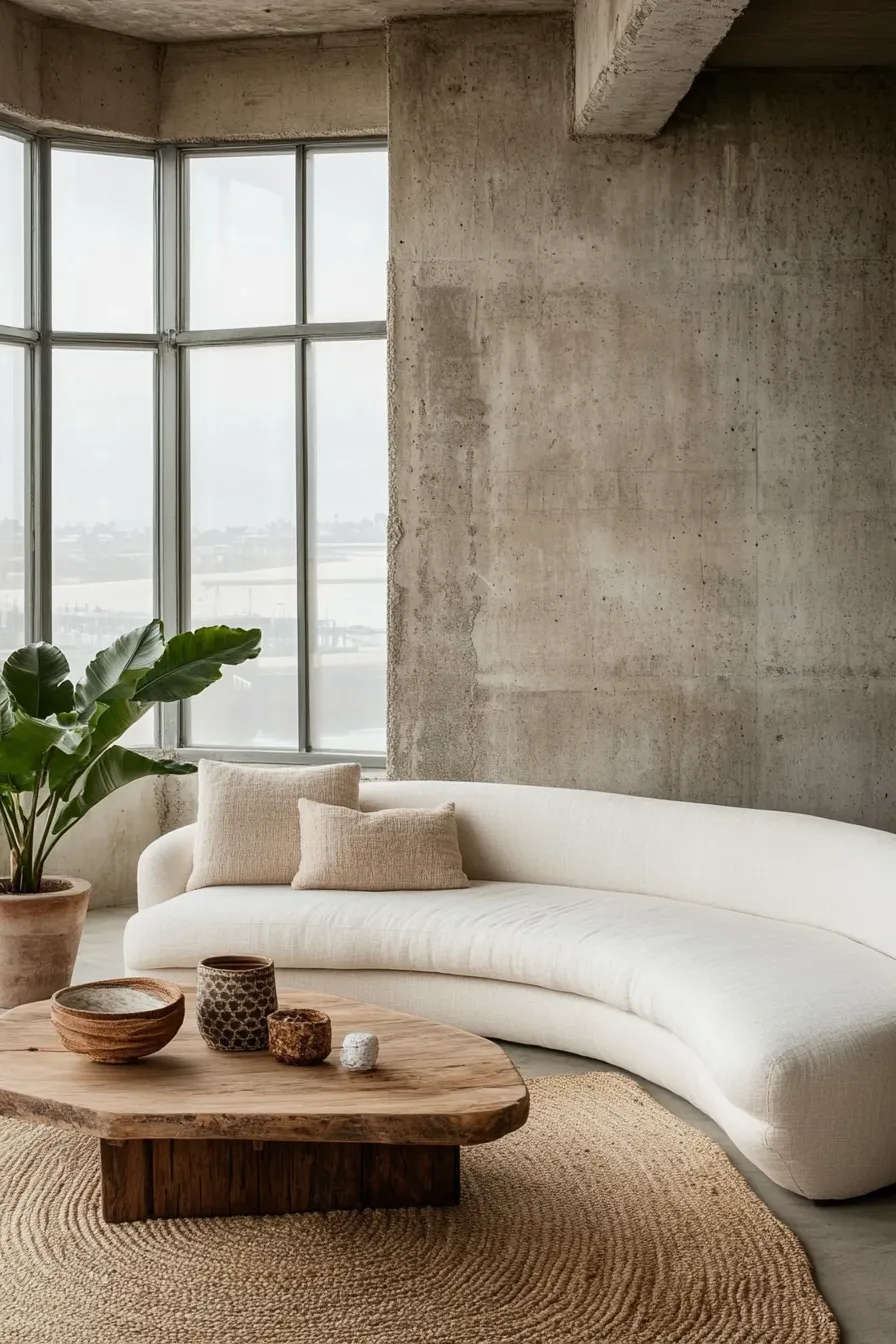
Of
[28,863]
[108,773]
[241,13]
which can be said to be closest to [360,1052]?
[108,773]

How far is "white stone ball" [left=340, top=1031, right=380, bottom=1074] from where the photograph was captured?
282cm

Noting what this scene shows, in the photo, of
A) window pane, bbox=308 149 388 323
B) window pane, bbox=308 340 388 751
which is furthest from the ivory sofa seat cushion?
window pane, bbox=308 149 388 323

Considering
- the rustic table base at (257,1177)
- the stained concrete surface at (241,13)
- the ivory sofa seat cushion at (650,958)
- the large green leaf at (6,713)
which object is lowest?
the rustic table base at (257,1177)

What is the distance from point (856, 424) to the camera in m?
5.24

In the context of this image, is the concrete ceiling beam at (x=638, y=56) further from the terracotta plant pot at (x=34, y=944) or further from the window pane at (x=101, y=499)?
the terracotta plant pot at (x=34, y=944)

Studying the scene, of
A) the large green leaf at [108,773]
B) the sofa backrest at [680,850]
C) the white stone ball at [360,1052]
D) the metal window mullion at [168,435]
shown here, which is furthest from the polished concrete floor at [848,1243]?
the metal window mullion at [168,435]

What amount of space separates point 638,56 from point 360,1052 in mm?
3397

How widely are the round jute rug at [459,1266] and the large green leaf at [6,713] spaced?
1671 millimetres

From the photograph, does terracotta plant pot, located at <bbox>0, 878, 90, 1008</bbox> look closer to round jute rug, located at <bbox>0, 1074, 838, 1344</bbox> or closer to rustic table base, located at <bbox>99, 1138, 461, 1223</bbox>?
round jute rug, located at <bbox>0, 1074, 838, 1344</bbox>

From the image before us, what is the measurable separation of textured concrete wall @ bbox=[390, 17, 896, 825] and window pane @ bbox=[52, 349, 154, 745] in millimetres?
1503

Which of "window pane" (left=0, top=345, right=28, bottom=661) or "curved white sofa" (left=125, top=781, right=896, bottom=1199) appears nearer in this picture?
"curved white sofa" (left=125, top=781, right=896, bottom=1199)

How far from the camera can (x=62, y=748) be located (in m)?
4.59

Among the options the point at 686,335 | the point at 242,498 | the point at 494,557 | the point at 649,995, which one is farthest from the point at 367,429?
the point at 649,995

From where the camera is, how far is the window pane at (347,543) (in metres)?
6.10
